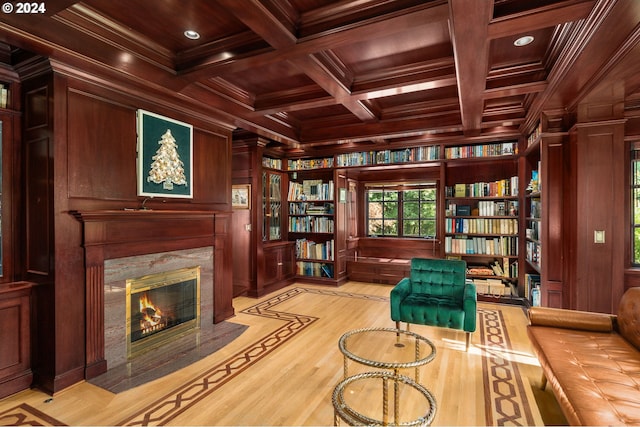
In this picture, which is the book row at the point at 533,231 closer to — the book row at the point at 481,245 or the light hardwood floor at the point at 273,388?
the book row at the point at 481,245

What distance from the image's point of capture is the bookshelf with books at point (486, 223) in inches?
184

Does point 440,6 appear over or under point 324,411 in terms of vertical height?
over

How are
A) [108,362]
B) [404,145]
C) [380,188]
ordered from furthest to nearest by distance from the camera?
[380,188] → [404,145] → [108,362]

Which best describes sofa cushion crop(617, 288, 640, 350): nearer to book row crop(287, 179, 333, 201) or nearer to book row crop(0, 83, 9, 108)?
book row crop(287, 179, 333, 201)

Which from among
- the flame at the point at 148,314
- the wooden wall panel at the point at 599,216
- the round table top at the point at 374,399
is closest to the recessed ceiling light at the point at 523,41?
the wooden wall panel at the point at 599,216

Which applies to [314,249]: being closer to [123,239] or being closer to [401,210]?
[401,210]

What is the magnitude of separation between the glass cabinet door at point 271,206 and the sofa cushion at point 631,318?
434cm

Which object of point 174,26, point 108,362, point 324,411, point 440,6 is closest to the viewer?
point 440,6

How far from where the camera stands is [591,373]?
1835mm

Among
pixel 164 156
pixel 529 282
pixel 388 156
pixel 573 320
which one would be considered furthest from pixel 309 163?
pixel 573 320

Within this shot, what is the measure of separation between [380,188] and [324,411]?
4.85 m

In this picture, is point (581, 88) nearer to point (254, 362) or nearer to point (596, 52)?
point (596, 52)

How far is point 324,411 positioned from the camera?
2115 millimetres

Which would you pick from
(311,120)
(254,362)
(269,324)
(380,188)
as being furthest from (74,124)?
(380,188)
